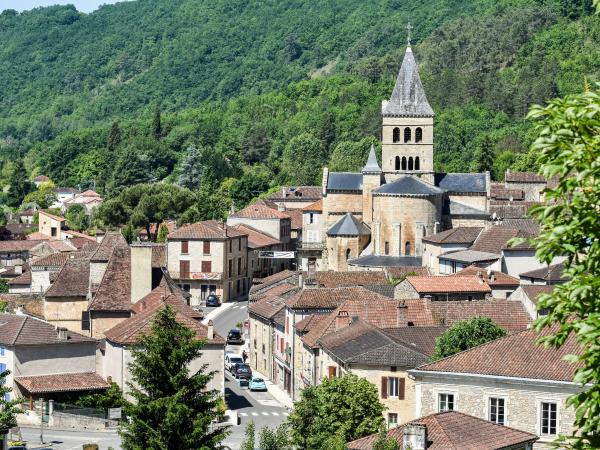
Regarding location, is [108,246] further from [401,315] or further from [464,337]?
[464,337]

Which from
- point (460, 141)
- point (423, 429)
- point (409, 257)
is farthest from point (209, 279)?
point (460, 141)

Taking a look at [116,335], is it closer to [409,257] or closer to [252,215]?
[409,257]

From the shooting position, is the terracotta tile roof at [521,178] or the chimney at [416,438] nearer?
the chimney at [416,438]

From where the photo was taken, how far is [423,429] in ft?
108

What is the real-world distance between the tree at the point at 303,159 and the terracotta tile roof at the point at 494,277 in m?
84.4

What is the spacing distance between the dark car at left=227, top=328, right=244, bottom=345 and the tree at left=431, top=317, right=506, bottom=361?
2578 centimetres

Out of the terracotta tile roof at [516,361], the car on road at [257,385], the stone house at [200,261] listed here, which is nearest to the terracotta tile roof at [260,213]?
the stone house at [200,261]

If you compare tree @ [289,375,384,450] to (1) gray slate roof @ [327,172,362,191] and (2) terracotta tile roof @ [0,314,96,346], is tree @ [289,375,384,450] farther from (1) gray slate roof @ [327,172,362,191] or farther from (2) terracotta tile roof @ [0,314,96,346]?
(1) gray slate roof @ [327,172,362,191]

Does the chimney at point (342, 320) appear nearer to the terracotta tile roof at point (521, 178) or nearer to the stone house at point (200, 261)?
the stone house at point (200, 261)

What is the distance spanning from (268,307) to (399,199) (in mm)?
22087

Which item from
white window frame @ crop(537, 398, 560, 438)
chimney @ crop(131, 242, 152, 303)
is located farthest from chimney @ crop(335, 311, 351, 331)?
white window frame @ crop(537, 398, 560, 438)

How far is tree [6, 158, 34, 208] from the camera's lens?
168875 mm

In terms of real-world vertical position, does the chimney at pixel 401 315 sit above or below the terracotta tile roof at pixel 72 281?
below

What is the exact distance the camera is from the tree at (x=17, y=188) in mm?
168875
